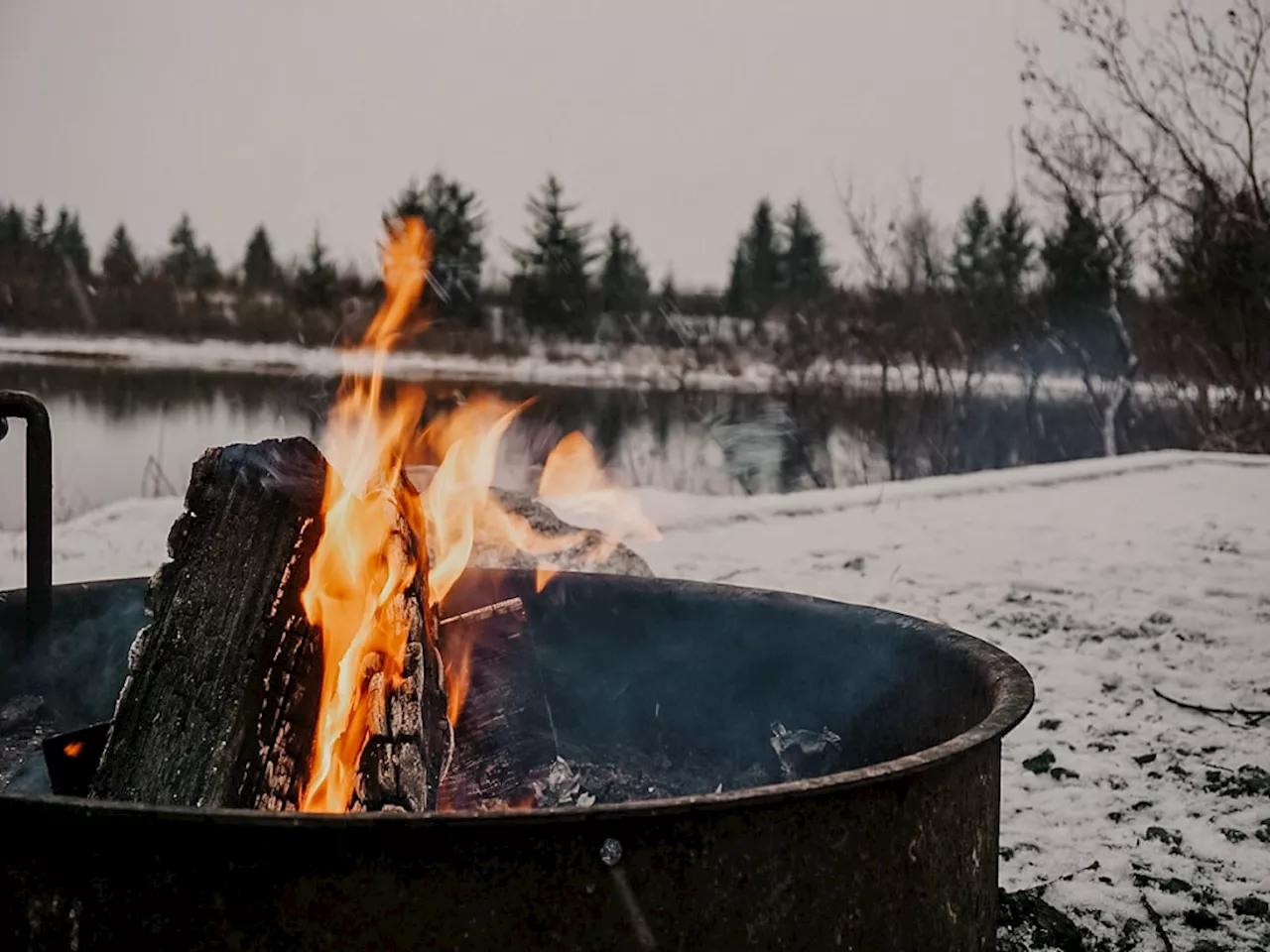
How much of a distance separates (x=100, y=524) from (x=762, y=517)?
348 centimetres

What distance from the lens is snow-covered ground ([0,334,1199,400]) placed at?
1419 centimetres

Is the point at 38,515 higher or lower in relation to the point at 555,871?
higher

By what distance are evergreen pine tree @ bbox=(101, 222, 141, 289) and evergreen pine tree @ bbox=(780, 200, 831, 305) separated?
9302 millimetres

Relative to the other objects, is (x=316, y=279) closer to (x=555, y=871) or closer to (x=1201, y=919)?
(x=1201, y=919)

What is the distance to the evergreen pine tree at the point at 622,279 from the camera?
21.6 meters

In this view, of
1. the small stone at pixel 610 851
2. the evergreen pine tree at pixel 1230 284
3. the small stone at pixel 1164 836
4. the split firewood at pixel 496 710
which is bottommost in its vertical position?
the small stone at pixel 1164 836

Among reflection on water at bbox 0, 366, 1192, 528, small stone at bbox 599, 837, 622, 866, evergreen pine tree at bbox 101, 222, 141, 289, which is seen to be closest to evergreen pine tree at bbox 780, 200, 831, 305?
reflection on water at bbox 0, 366, 1192, 528

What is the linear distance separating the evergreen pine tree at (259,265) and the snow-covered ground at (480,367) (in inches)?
75.3

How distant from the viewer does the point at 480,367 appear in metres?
17.4

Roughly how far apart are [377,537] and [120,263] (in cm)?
1572

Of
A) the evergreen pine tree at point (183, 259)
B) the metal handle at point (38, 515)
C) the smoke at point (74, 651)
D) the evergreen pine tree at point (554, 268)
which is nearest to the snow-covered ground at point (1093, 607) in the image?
the smoke at point (74, 651)

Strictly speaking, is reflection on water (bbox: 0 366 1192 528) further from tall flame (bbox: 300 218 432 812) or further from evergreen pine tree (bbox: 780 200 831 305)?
tall flame (bbox: 300 218 432 812)

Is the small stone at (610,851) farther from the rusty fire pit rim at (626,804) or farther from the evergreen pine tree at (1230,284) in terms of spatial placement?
the evergreen pine tree at (1230,284)

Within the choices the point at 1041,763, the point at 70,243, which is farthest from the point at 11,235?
the point at 1041,763
